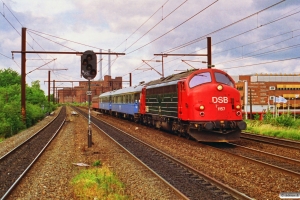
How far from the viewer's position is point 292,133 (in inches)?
820

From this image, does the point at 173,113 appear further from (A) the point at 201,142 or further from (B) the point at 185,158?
(B) the point at 185,158

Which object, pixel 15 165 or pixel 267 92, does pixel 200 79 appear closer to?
pixel 15 165

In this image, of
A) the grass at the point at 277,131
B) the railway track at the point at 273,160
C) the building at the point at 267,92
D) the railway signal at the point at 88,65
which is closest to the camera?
the railway track at the point at 273,160

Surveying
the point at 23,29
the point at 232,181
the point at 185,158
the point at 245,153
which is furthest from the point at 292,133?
the point at 23,29

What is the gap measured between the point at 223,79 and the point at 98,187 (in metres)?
10.8

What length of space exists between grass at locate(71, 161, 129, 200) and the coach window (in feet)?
Answer: 27.3

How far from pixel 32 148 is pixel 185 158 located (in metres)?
8.15

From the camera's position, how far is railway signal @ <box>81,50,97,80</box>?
1680 centimetres

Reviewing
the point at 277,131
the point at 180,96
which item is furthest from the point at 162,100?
the point at 277,131

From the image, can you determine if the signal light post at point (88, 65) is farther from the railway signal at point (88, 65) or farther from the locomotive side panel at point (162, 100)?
the locomotive side panel at point (162, 100)

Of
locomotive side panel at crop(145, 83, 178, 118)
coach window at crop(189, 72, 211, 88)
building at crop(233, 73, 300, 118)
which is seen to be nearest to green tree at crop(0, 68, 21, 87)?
building at crop(233, 73, 300, 118)

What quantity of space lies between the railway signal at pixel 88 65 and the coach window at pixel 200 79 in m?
4.63

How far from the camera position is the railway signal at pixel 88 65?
16.8 meters

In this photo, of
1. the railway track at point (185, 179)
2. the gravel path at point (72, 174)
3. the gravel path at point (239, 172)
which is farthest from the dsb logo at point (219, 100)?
the gravel path at point (72, 174)
